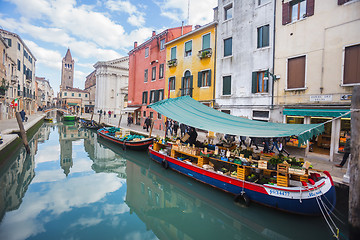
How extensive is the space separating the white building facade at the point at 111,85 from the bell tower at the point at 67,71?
43.1 m

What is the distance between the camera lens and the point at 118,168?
10969 millimetres

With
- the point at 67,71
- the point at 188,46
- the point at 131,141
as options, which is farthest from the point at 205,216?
the point at 67,71

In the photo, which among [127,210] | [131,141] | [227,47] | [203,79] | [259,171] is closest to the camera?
[127,210]

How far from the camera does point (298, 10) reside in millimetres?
10562

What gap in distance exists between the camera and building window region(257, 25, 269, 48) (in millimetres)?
11938

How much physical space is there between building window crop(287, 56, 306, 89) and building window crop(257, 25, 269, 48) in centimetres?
208

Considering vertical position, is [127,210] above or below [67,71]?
below

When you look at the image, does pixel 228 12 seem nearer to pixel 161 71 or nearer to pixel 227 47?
pixel 227 47

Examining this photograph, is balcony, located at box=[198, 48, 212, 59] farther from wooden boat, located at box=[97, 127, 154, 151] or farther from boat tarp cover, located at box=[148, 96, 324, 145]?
wooden boat, located at box=[97, 127, 154, 151]

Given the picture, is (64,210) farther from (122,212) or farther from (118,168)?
(118,168)

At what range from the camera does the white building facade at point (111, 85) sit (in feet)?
152

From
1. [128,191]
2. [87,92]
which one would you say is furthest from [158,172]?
[87,92]

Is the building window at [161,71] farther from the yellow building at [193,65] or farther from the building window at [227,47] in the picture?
the building window at [227,47]

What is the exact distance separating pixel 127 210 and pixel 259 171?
183 inches
